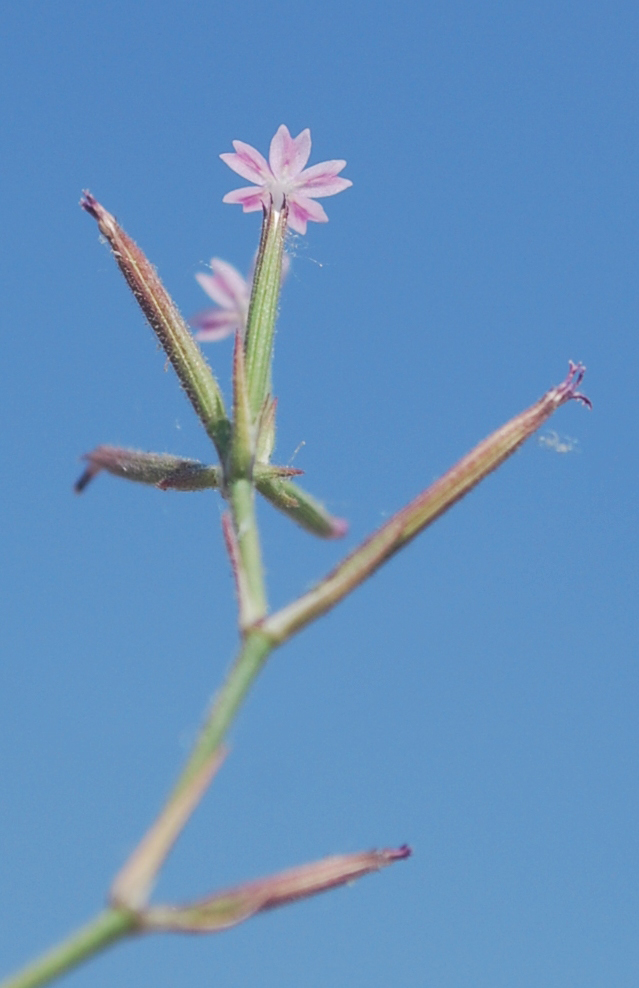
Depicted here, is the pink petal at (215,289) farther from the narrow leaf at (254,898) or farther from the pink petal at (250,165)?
the narrow leaf at (254,898)

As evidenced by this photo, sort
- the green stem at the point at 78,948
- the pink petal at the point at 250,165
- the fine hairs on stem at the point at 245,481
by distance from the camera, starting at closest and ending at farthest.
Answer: the green stem at the point at 78,948, the fine hairs on stem at the point at 245,481, the pink petal at the point at 250,165

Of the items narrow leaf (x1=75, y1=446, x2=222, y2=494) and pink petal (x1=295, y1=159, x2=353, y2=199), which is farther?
pink petal (x1=295, y1=159, x2=353, y2=199)

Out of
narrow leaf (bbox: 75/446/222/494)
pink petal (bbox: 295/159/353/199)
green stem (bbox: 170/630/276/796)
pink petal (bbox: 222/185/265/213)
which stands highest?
pink petal (bbox: 295/159/353/199)

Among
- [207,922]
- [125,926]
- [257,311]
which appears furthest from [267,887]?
[257,311]

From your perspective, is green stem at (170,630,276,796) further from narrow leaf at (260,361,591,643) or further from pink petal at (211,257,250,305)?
pink petal at (211,257,250,305)

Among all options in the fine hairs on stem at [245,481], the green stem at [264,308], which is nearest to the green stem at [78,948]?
the fine hairs on stem at [245,481]

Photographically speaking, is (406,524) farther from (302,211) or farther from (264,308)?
(302,211)

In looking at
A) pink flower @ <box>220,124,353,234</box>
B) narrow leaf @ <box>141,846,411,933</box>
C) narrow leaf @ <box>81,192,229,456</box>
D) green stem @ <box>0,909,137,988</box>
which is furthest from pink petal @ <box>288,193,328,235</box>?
green stem @ <box>0,909,137,988</box>

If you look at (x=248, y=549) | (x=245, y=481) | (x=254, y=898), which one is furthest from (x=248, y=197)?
(x=254, y=898)
